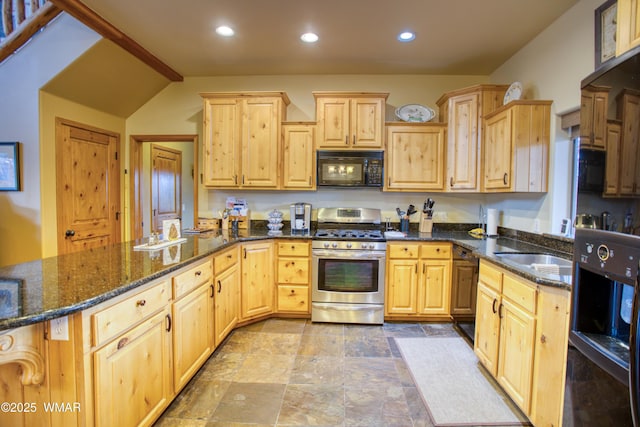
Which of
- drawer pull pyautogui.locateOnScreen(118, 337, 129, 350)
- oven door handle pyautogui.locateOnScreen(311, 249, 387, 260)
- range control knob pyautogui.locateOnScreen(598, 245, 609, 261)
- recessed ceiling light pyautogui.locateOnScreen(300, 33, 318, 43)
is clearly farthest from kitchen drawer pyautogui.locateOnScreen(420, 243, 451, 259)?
drawer pull pyautogui.locateOnScreen(118, 337, 129, 350)

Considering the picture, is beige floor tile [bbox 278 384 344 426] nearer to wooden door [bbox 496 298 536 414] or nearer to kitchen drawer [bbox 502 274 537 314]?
wooden door [bbox 496 298 536 414]

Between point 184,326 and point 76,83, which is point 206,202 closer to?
point 76,83

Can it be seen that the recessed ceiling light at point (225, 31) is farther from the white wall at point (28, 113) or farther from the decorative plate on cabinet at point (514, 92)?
the decorative plate on cabinet at point (514, 92)

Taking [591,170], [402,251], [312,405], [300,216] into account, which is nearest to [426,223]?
[402,251]

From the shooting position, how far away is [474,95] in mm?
3193

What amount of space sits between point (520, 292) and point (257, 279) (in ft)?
7.57

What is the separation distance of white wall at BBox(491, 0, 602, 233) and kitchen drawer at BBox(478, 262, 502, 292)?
2.60ft

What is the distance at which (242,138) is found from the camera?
3459 mm

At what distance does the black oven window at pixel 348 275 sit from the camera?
10.4ft

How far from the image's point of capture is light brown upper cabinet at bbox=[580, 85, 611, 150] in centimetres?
104

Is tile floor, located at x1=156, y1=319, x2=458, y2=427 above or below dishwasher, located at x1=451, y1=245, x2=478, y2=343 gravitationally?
below

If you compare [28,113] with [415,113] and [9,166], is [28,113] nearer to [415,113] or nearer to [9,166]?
[9,166]

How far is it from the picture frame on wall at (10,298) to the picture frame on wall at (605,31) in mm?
3250

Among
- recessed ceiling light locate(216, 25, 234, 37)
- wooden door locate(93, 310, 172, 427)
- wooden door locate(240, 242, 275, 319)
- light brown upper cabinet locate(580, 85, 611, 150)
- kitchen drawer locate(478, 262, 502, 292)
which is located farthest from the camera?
wooden door locate(240, 242, 275, 319)
